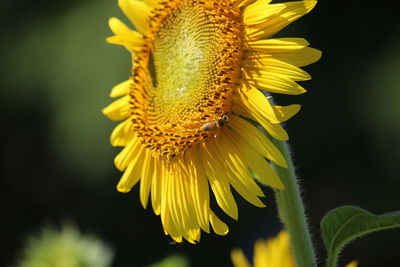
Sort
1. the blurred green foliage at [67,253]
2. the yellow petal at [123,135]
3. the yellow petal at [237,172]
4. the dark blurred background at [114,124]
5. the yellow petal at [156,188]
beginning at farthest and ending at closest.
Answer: the dark blurred background at [114,124] < the blurred green foliage at [67,253] < the yellow petal at [123,135] < the yellow petal at [156,188] < the yellow petal at [237,172]

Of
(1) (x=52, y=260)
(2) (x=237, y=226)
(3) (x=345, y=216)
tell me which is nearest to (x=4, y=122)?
(2) (x=237, y=226)

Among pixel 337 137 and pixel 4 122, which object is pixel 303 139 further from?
pixel 4 122

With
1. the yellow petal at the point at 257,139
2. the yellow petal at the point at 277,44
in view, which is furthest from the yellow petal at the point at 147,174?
the yellow petal at the point at 277,44

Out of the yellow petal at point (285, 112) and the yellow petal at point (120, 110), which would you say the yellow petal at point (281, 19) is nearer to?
the yellow petal at point (285, 112)

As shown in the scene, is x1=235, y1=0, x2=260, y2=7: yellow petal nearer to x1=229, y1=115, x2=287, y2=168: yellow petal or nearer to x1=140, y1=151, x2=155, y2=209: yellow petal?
x1=229, y1=115, x2=287, y2=168: yellow petal

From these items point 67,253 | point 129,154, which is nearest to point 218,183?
point 129,154
